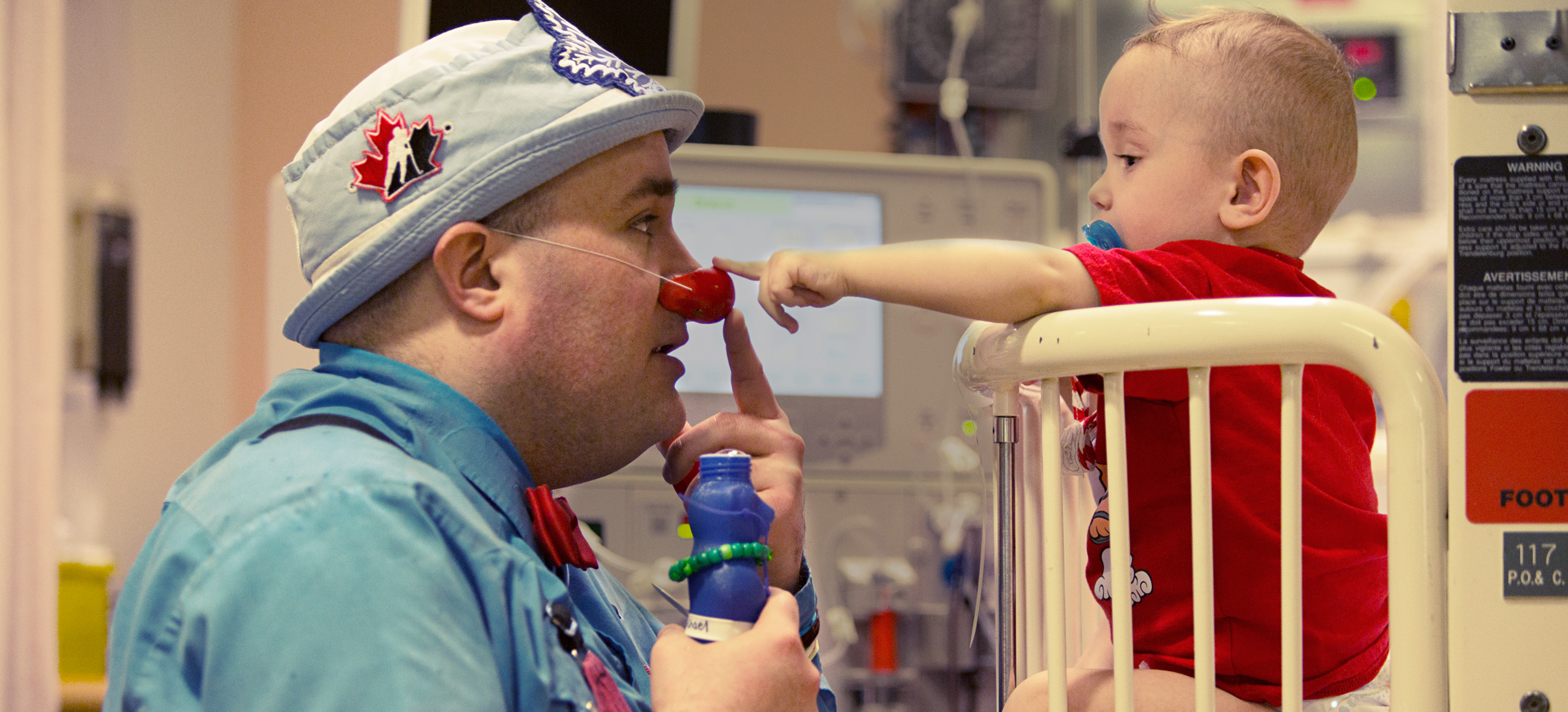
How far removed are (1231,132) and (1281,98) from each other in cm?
5

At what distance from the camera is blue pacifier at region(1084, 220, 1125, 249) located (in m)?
1.04

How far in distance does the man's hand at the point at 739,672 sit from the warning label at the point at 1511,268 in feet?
1.53

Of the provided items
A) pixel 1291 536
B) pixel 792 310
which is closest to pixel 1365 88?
pixel 792 310

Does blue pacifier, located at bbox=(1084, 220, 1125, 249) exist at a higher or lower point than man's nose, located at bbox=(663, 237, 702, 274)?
higher

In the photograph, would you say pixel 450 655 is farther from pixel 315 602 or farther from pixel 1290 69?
pixel 1290 69

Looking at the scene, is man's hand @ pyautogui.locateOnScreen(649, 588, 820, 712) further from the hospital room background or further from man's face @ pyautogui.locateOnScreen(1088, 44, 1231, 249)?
the hospital room background

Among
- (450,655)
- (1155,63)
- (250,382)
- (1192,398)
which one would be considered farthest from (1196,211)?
(250,382)

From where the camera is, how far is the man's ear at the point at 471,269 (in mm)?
875

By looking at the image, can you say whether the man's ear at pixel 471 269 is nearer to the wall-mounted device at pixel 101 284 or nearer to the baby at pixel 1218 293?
the baby at pixel 1218 293

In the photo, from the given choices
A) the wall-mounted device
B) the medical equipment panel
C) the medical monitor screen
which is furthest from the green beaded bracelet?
the wall-mounted device

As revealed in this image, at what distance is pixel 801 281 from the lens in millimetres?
865

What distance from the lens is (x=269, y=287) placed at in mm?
1681

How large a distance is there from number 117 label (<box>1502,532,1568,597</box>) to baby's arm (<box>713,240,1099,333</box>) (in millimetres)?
311

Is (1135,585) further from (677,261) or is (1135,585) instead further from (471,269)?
(471,269)
